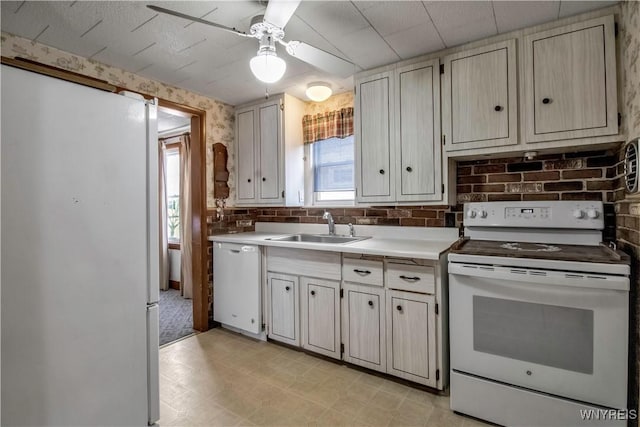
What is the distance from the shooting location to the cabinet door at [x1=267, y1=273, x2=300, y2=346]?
253 cm

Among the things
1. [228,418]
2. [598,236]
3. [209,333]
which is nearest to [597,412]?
[598,236]

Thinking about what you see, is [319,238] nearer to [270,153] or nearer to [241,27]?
[270,153]

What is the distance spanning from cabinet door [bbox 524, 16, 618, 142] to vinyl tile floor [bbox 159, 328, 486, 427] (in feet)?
5.81

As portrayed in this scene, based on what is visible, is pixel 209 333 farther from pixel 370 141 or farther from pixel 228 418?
pixel 370 141

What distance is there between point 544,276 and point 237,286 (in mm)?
2327

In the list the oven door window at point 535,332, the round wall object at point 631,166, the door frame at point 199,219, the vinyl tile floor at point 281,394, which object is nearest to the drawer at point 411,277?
the oven door window at point 535,332

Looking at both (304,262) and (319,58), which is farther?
(304,262)


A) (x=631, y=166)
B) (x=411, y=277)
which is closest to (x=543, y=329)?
(x=411, y=277)

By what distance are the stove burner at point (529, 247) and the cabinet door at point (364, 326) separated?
33.1 inches

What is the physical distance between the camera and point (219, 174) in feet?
10.3

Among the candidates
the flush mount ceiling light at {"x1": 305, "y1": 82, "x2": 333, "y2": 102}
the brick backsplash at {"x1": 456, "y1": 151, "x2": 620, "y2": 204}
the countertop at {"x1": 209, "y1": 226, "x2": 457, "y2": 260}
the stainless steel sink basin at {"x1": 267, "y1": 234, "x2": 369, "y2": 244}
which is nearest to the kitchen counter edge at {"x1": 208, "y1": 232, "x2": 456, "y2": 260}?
the countertop at {"x1": 209, "y1": 226, "x2": 457, "y2": 260}

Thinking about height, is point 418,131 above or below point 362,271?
above

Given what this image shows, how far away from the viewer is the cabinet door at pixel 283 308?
2525mm

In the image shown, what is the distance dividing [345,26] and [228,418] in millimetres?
2422
